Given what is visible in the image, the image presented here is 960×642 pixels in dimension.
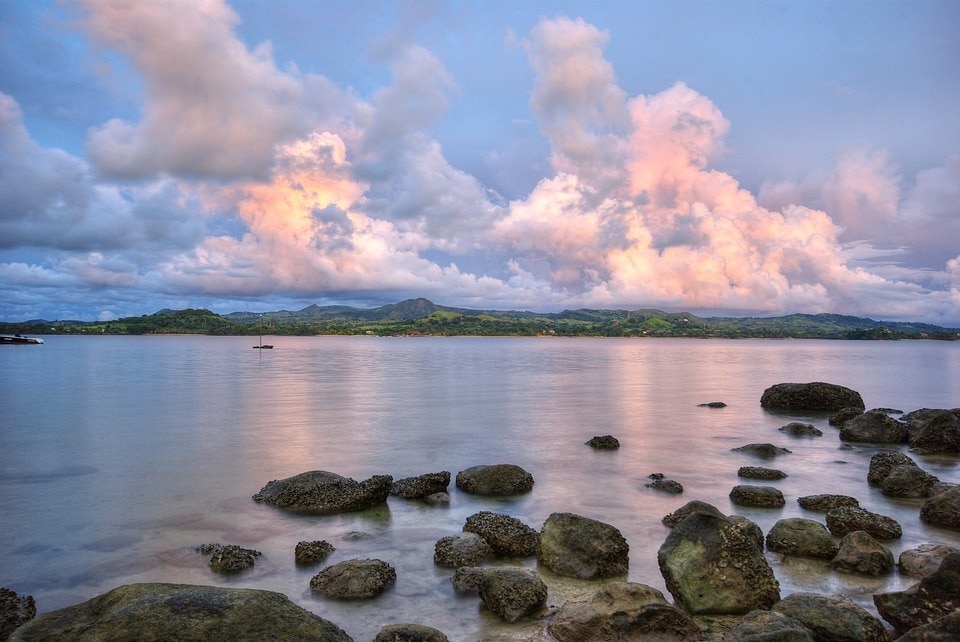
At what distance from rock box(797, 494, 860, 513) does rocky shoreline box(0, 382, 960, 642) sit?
3cm

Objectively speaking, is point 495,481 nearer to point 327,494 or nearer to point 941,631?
point 327,494

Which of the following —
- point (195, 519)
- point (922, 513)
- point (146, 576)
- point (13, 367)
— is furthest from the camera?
point (13, 367)

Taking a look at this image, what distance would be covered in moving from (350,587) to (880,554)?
9199 mm

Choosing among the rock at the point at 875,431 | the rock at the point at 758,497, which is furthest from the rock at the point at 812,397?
the rock at the point at 758,497

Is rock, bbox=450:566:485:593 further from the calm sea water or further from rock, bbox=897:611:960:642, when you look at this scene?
rock, bbox=897:611:960:642

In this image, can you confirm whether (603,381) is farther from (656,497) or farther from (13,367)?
(13,367)

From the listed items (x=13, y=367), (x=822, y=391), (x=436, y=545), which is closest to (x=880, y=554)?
(x=436, y=545)

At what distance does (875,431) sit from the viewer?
2436 cm

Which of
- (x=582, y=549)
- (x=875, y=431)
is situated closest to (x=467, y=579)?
(x=582, y=549)

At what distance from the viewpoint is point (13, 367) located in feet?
243

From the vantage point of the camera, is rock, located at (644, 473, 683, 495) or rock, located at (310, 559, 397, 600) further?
rock, located at (644, 473, 683, 495)

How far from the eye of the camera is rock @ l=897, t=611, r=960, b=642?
592 cm

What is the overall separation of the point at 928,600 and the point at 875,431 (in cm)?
1981

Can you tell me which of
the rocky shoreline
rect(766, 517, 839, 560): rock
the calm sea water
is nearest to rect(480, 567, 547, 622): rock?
the rocky shoreline
